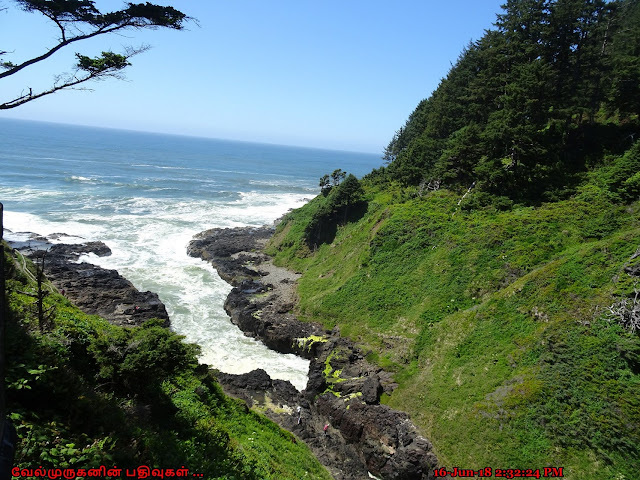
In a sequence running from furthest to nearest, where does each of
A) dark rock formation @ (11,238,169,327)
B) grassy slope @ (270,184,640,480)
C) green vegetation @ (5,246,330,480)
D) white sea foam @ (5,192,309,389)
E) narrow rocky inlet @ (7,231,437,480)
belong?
dark rock formation @ (11,238,169,327)
white sea foam @ (5,192,309,389)
narrow rocky inlet @ (7,231,437,480)
grassy slope @ (270,184,640,480)
green vegetation @ (5,246,330,480)

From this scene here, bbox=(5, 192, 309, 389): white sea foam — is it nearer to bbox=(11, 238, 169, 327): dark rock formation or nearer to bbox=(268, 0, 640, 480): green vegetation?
bbox=(11, 238, 169, 327): dark rock formation

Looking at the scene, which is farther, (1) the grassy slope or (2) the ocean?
(2) the ocean

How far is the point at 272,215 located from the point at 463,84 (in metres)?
46.0

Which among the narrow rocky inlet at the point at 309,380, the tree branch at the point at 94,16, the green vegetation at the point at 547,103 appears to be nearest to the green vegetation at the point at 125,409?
the narrow rocky inlet at the point at 309,380

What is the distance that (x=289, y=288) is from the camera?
40.7 m

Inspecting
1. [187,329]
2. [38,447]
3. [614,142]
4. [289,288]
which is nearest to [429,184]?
[614,142]

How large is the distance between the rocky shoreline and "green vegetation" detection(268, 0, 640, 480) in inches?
42.1

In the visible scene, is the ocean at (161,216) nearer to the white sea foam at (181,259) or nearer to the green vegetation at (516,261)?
the white sea foam at (181,259)

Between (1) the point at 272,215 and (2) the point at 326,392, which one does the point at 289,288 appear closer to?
(2) the point at 326,392

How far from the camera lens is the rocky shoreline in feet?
63.0

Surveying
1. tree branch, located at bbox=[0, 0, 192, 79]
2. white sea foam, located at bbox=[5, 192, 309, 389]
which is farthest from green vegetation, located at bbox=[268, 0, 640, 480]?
tree branch, located at bbox=[0, 0, 192, 79]

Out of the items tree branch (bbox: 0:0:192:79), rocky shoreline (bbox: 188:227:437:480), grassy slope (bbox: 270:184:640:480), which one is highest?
tree branch (bbox: 0:0:192:79)

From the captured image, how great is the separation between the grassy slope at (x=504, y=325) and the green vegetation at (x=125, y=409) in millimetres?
8765

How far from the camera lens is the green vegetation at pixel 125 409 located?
8.33 metres
